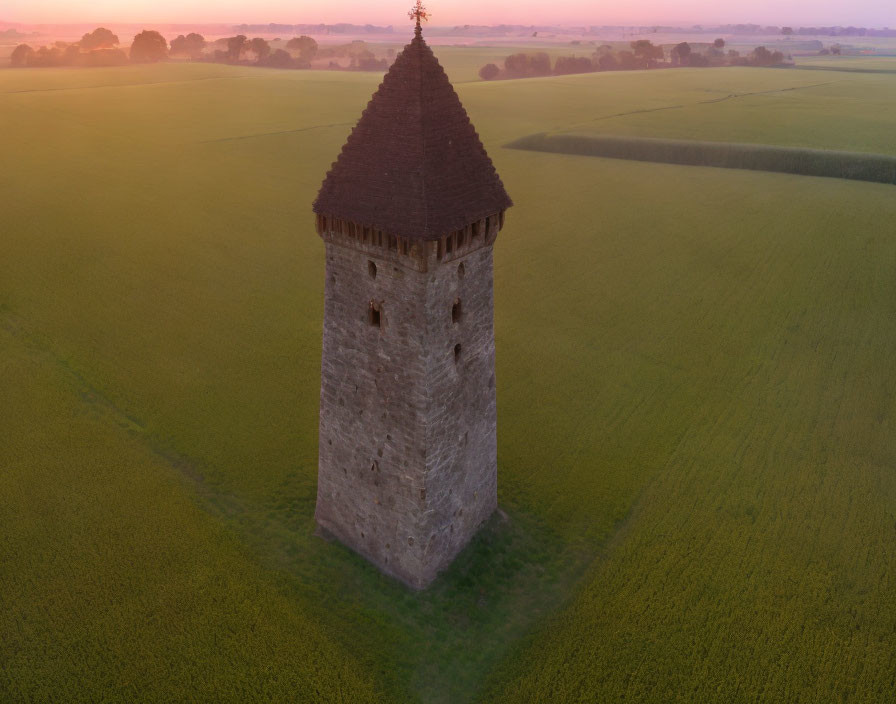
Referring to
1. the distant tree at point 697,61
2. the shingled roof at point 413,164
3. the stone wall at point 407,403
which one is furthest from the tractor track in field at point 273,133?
the distant tree at point 697,61

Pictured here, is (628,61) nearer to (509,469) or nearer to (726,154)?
(726,154)

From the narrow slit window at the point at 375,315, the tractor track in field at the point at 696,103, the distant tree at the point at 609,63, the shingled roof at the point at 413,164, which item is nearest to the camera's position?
the shingled roof at the point at 413,164

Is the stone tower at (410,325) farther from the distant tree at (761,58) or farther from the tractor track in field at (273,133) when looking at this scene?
the distant tree at (761,58)

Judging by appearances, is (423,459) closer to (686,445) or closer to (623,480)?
(623,480)

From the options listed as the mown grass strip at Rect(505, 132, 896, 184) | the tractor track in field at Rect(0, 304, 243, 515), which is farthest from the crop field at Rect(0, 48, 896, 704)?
the mown grass strip at Rect(505, 132, 896, 184)

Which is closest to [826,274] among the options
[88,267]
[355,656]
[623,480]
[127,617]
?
[623,480]

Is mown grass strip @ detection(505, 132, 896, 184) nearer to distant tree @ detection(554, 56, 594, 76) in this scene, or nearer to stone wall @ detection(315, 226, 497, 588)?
stone wall @ detection(315, 226, 497, 588)

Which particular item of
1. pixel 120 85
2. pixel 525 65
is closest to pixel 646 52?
pixel 525 65
